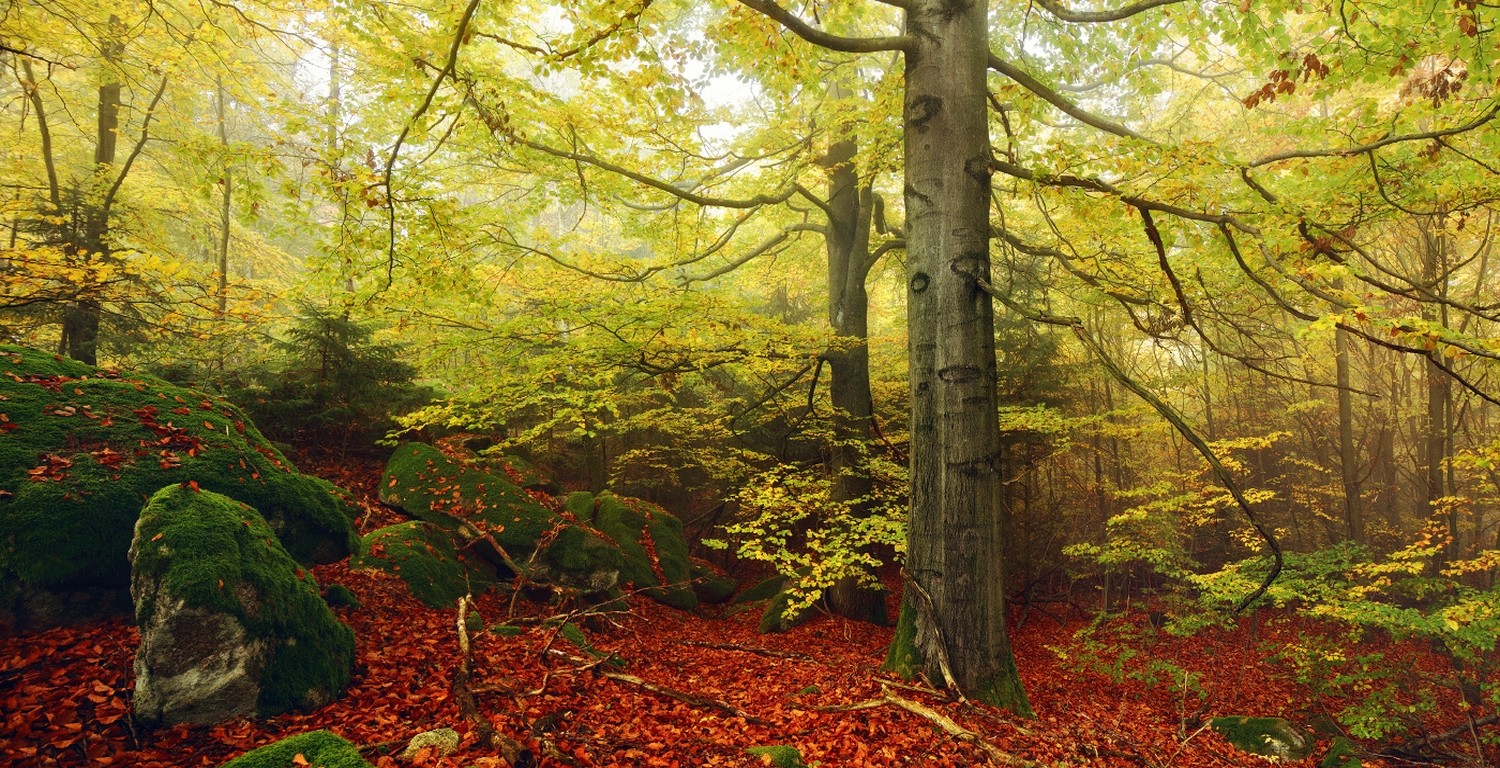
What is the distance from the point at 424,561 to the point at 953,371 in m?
5.26

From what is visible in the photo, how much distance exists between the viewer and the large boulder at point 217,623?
294 centimetres

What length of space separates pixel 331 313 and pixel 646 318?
4.35 metres

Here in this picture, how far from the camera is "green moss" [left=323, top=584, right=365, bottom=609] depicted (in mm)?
4574

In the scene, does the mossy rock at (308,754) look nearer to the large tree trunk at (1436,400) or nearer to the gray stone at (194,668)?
the gray stone at (194,668)

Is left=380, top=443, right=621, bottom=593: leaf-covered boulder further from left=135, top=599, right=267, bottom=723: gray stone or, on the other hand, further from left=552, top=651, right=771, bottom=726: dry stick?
left=135, top=599, right=267, bottom=723: gray stone

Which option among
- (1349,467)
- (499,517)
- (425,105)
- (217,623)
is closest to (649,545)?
(499,517)

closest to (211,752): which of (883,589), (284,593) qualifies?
(284,593)

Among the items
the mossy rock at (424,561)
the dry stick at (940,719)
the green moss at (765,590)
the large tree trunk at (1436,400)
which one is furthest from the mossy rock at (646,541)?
the large tree trunk at (1436,400)

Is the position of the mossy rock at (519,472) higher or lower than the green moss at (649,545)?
higher

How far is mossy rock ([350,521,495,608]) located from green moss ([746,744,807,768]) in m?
3.63

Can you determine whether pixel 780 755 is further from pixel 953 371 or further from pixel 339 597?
pixel 339 597

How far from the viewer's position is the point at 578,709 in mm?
3885

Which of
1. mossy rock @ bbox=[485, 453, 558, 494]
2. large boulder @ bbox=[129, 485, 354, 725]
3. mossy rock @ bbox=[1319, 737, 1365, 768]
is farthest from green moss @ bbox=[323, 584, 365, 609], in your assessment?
mossy rock @ bbox=[1319, 737, 1365, 768]

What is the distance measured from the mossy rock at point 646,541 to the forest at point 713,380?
14 cm
